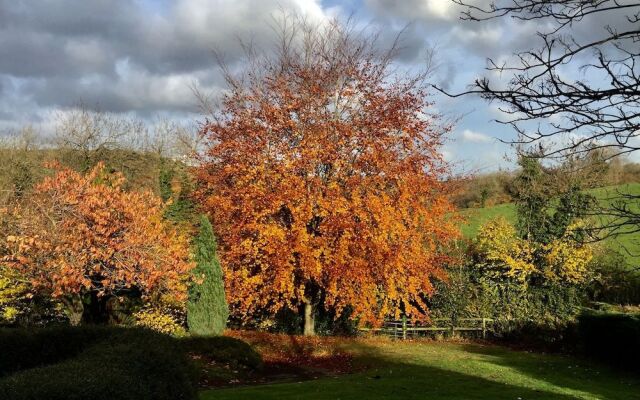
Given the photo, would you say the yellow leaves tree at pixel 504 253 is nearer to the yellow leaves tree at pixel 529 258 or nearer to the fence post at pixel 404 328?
the yellow leaves tree at pixel 529 258

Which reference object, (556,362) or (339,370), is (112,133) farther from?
(556,362)

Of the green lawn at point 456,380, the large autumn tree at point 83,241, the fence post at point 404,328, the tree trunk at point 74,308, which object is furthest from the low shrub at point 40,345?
the fence post at point 404,328

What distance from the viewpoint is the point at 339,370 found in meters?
15.3

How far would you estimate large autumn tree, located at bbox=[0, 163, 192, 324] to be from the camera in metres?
14.2

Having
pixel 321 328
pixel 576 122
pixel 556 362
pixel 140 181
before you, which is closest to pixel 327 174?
pixel 321 328

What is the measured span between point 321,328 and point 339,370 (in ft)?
23.2

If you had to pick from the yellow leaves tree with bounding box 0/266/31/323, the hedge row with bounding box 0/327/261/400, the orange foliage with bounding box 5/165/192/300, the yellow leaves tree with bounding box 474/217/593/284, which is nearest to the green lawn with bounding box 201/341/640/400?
the hedge row with bounding box 0/327/261/400

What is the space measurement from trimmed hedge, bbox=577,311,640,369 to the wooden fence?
14.8 ft

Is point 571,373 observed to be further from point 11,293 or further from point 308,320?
point 11,293

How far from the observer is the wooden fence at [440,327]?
75.7 feet

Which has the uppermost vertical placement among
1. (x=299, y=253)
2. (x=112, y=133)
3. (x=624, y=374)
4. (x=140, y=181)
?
(x=112, y=133)

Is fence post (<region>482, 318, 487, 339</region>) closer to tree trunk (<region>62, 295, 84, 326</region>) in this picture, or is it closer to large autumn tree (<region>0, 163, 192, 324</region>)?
large autumn tree (<region>0, 163, 192, 324</region>)

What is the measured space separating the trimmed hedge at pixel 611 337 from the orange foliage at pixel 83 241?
1369 cm

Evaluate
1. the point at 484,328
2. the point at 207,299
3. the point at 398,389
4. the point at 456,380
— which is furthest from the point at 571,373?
the point at 207,299
